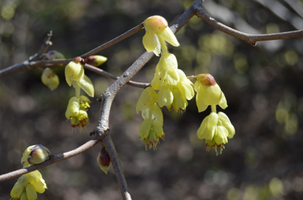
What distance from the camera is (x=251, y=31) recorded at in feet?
9.40

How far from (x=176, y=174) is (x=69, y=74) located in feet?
9.90

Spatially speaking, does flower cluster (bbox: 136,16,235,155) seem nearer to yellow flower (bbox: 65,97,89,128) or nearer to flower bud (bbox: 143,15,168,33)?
flower bud (bbox: 143,15,168,33)

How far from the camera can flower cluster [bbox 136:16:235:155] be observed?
95 centimetres

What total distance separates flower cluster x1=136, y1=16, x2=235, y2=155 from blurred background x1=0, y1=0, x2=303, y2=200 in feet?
6.60

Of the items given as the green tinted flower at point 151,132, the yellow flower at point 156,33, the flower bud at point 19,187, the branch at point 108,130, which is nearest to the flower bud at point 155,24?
the yellow flower at point 156,33

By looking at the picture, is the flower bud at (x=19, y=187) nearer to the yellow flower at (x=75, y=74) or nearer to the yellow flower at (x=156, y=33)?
the yellow flower at (x=75, y=74)

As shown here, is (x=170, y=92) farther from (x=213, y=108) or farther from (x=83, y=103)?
(x=83, y=103)

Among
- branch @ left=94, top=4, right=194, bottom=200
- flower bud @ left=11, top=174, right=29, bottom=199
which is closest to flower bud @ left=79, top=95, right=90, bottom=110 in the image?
branch @ left=94, top=4, right=194, bottom=200

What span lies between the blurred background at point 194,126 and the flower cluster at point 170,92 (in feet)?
6.60

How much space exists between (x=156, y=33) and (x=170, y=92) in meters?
0.21

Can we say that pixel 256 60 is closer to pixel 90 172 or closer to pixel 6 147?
pixel 90 172

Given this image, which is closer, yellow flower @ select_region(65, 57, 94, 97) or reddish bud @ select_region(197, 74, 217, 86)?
reddish bud @ select_region(197, 74, 217, 86)

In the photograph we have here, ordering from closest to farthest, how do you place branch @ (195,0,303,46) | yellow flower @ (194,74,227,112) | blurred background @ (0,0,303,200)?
branch @ (195,0,303,46), yellow flower @ (194,74,227,112), blurred background @ (0,0,303,200)

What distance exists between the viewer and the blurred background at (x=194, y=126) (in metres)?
3.37
